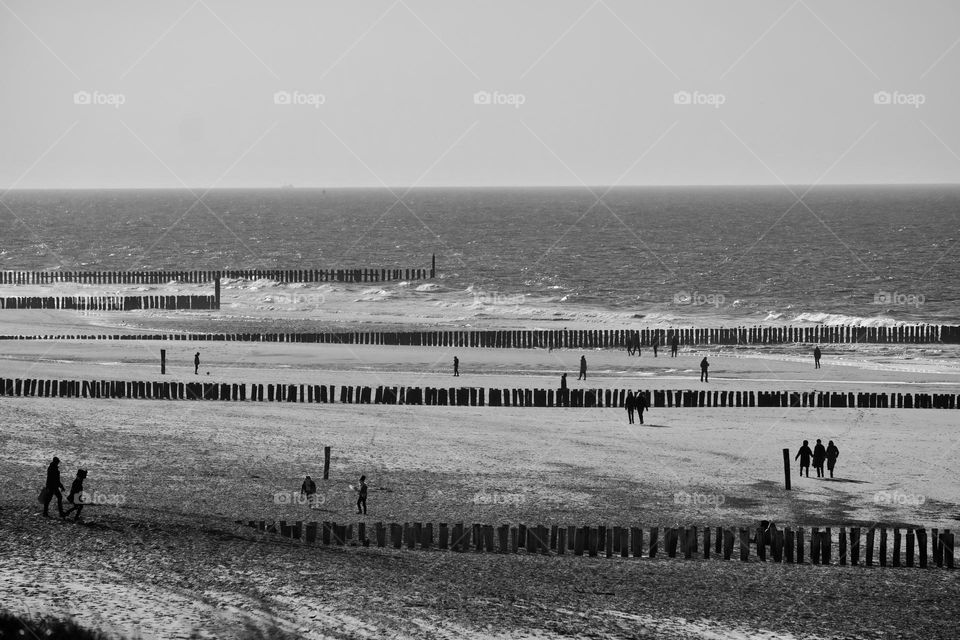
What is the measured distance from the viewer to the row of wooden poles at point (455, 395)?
41.7m

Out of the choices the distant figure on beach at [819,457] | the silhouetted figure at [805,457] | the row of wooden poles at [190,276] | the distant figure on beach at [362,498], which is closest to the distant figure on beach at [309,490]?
the distant figure on beach at [362,498]

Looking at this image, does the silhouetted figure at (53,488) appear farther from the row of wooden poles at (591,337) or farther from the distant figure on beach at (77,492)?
the row of wooden poles at (591,337)

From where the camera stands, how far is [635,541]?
24516 mm

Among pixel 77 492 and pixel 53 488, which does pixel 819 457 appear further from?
pixel 53 488

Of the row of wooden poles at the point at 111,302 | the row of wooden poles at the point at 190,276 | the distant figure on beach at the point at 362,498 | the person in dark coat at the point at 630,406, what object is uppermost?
the row of wooden poles at the point at 190,276

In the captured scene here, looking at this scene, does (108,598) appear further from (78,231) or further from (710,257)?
(78,231)

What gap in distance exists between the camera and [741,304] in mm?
85750

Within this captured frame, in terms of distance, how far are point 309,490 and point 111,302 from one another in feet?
190

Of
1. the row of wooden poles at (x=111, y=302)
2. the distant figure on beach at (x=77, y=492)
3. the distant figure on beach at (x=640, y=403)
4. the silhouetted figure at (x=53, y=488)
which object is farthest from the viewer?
the row of wooden poles at (x=111, y=302)

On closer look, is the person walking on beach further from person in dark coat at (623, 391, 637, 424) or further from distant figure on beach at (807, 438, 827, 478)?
person in dark coat at (623, 391, 637, 424)

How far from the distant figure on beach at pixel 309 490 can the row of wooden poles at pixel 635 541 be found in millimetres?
2417

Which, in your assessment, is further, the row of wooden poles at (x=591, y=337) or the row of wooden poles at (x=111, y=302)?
the row of wooden poles at (x=111, y=302)

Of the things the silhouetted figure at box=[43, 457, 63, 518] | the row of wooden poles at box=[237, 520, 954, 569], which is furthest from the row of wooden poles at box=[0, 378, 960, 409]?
the silhouetted figure at box=[43, 457, 63, 518]

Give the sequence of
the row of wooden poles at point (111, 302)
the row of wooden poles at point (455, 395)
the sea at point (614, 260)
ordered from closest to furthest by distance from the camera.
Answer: the row of wooden poles at point (455, 395)
the row of wooden poles at point (111, 302)
the sea at point (614, 260)
